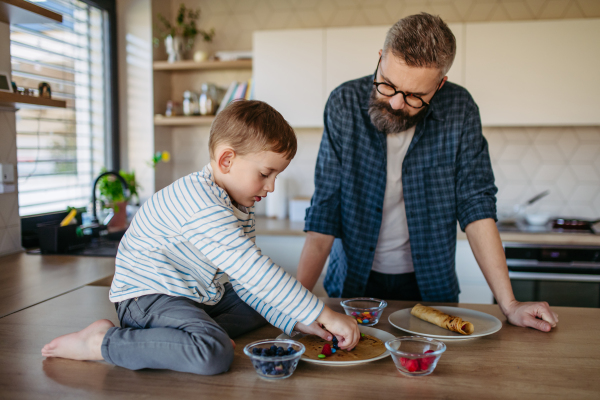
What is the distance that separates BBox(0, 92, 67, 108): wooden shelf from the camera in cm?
197

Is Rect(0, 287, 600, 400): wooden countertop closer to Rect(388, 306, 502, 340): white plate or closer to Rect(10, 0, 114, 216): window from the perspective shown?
Rect(388, 306, 502, 340): white plate

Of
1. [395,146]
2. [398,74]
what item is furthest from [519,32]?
[398,74]

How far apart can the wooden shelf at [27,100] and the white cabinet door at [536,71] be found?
2.25 metres

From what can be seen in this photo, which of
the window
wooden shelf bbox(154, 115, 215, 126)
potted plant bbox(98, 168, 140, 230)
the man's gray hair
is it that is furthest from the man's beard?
wooden shelf bbox(154, 115, 215, 126)

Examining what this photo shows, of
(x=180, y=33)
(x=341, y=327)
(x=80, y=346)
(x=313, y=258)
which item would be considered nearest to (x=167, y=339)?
(x=80, y=346)

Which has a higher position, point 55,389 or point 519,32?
point 519,32

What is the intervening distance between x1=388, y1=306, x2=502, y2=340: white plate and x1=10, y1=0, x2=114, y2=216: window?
6.43 feet

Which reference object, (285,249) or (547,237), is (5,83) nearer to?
(285,249)

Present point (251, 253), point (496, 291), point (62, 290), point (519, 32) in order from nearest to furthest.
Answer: point (251, 253), point (496, 291), point (62, 290), point (519, 32)

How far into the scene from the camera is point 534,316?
131 cm

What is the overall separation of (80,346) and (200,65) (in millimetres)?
2647

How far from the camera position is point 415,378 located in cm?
97

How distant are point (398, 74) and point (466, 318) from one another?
27.9 inches

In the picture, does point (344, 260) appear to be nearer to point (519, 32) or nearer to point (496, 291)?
point (496, 291)
